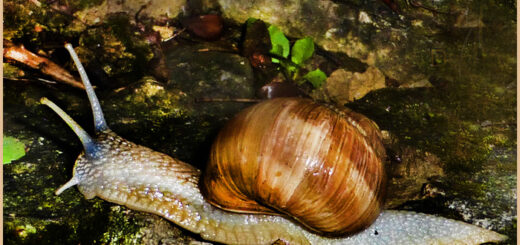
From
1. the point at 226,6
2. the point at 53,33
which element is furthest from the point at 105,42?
the point at 226,6

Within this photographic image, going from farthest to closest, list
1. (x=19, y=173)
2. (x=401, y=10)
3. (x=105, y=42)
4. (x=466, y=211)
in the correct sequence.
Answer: (x=401, y=10) → (x=105, y=42) → (x=466, y=211) → (x=19, y=173)

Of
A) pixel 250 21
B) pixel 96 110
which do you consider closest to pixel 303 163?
pixel 96 110

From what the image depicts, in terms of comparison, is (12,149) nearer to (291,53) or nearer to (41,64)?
(41,64)

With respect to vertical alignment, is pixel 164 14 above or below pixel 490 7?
below

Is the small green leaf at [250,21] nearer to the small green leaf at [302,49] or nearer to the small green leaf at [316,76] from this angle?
the small green leaf at [302,49]

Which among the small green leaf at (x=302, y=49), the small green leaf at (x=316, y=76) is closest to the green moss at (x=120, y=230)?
the small green leaf at (x=316, y=76)

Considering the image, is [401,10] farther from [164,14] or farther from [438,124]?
[164,14]
